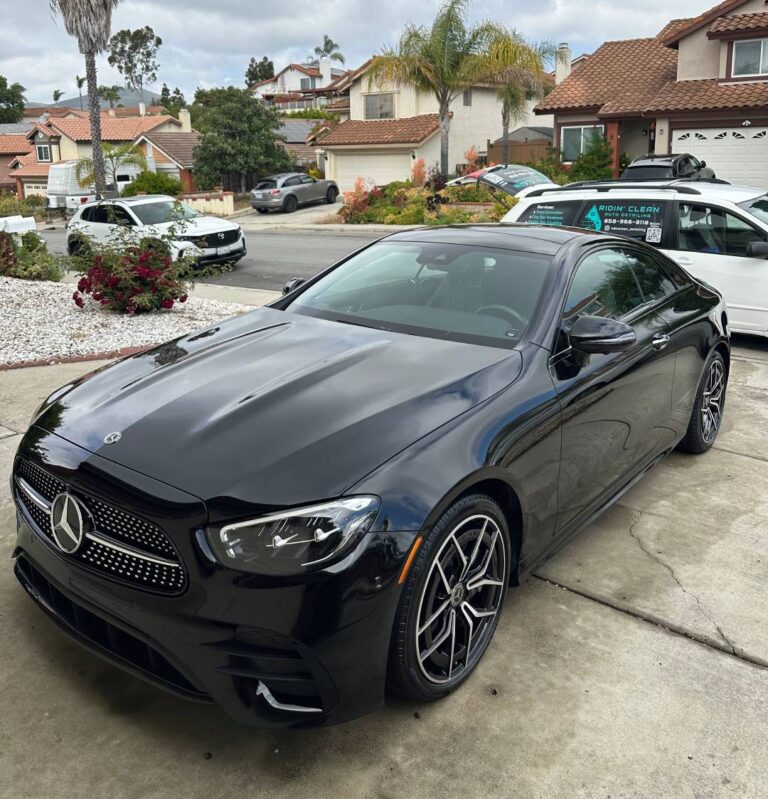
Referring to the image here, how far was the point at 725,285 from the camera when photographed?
7.99 m

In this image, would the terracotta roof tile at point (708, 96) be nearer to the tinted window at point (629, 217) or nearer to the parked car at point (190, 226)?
the parked car at point (190, 226)

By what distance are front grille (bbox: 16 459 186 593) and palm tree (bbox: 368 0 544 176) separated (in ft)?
93.4

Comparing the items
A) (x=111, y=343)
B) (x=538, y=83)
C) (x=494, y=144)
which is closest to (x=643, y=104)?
(x=538, y=83)

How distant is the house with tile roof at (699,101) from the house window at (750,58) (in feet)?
0.10

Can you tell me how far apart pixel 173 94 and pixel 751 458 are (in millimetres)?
129446

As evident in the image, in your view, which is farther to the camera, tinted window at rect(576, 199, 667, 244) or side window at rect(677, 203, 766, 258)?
tinted window at rect(576, 199, 667, 244)

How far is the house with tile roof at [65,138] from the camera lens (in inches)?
2151

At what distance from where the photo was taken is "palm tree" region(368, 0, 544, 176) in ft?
→ 92.9

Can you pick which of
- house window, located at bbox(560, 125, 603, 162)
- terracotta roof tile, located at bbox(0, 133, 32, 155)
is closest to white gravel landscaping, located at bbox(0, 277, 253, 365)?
house window, located at bbox(560, 125, 603, 162)

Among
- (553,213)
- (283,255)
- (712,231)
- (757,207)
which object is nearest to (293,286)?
(553,213)

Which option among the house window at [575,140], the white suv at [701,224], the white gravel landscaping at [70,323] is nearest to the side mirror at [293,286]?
the white suv at [701,224]

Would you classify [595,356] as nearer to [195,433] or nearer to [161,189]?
[195,433]

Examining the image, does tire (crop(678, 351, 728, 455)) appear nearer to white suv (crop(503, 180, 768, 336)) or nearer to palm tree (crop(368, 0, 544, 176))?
white suv (crop(503, 180, 768, 336))

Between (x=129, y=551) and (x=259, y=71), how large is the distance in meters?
123
